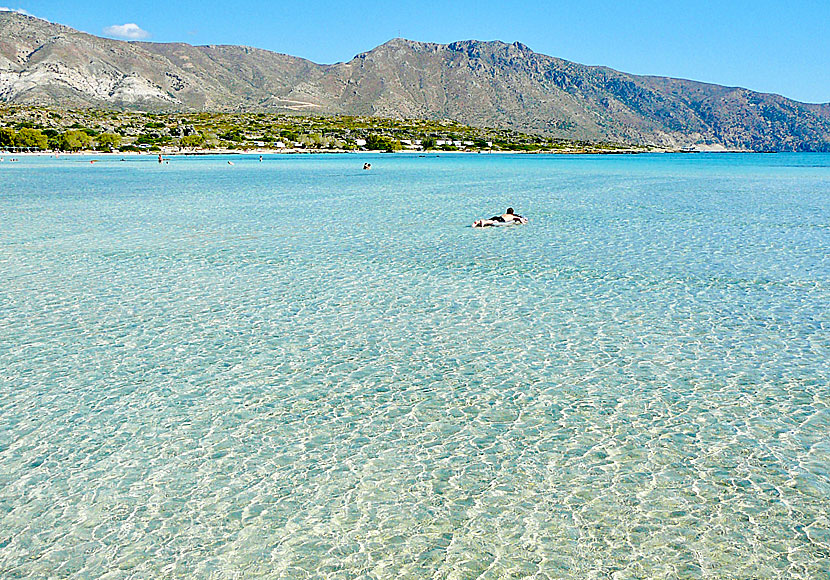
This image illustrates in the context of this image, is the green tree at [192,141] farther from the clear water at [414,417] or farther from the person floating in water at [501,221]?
the clear water at [414,417]

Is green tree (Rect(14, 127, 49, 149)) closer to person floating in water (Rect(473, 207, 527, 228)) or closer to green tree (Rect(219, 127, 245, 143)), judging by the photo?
green tree (Rect(219, 127, 245, 143))

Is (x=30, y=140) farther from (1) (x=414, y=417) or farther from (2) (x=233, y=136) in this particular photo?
(1) (x=414, y=417)

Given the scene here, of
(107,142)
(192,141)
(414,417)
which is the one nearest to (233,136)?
(192,141)

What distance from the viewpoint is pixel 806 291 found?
51.9 ft

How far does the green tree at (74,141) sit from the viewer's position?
133 m

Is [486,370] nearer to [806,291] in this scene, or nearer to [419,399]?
[419,399]

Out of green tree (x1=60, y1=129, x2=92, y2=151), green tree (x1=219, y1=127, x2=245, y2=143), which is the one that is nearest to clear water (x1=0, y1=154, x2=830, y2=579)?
green tree (x1=60, y1=129, x2=92, y2=151)

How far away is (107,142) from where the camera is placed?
14112 cm

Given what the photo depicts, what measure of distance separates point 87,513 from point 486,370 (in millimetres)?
5911

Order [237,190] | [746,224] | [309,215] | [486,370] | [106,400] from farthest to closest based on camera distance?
[237,190] → [309,215] → [746,224] → [486,370] → [106,400]

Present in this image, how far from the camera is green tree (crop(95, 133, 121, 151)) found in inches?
5502

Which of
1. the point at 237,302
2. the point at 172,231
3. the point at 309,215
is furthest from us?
the point at 309,215

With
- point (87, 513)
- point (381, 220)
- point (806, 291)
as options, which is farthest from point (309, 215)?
point (87, 513)

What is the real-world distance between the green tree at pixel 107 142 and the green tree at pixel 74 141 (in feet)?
6.73
